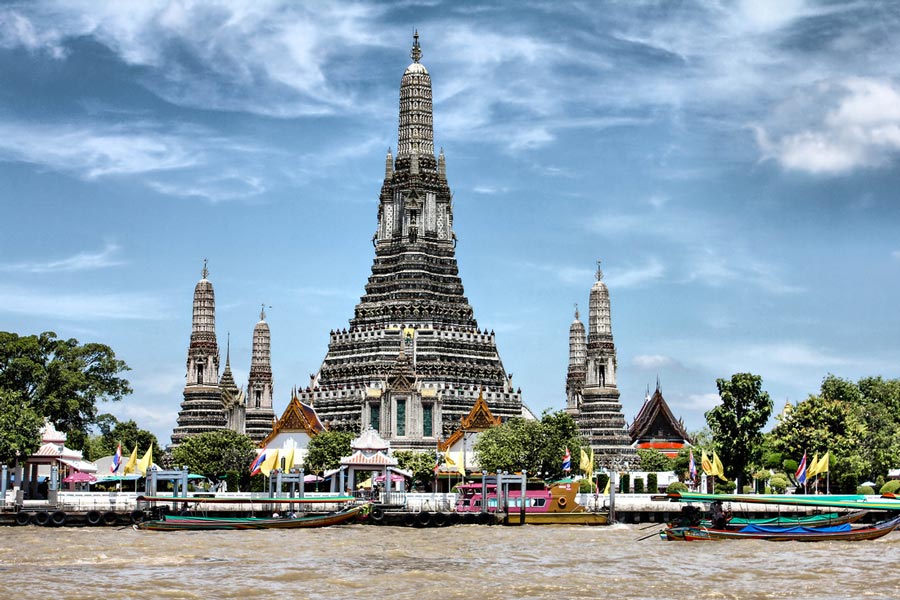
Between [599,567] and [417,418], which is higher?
[417,418]

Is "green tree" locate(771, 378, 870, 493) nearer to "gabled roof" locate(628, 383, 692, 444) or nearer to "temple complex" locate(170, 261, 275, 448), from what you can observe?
"temple complex" locate(170, 261, 275, 448)

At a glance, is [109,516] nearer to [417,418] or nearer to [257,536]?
[257,536]

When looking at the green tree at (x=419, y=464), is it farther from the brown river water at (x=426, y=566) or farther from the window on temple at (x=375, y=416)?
the brown river water at (x=426, y=566)

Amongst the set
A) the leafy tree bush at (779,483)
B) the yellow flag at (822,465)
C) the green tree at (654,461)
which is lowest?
the leafy tree bush at (779,483)

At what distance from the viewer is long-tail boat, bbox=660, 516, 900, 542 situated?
6270 cm

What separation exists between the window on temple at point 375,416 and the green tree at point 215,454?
9805 mm

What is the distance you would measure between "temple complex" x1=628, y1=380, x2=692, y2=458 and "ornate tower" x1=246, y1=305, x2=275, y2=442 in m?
42.5

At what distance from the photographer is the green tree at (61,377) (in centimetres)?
9881

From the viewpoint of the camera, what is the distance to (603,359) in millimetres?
120438

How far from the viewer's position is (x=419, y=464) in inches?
3844

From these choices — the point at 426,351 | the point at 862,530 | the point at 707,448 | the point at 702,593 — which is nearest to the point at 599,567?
the point at 702,593

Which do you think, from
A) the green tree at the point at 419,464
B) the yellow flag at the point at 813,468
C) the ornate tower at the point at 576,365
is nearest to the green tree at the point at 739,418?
the yellow flag at the point at 813,468

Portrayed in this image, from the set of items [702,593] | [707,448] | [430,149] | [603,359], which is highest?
[430,149]

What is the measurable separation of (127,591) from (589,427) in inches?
2991
